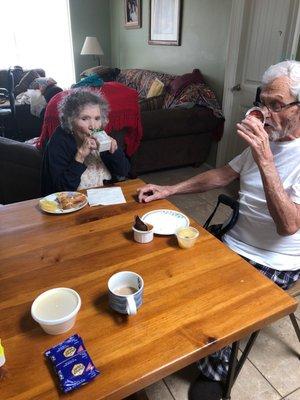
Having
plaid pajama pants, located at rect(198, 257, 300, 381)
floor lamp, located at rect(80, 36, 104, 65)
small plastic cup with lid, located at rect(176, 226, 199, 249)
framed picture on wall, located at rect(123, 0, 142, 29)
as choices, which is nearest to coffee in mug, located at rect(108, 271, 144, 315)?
small plastic cup with lid, located at rect(176, 226, 199, 249)

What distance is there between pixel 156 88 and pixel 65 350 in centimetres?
383

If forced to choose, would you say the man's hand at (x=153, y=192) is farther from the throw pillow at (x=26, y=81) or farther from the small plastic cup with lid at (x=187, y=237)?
the throw pillow at (x=26, y=81)

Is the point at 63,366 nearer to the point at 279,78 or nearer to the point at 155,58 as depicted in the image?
the point at 279,78

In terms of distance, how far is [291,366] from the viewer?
4.65ft

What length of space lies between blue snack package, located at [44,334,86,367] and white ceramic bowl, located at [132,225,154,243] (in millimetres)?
410

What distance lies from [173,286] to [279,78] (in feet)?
2.79

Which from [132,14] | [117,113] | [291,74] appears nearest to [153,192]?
[291,74]

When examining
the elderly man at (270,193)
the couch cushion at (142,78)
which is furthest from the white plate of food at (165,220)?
the couch cushion at (142,78)

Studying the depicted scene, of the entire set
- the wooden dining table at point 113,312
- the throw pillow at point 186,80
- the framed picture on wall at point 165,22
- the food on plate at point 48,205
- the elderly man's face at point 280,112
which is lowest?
the wooden dining table at point 113,312

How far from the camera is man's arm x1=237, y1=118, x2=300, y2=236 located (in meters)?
1.05

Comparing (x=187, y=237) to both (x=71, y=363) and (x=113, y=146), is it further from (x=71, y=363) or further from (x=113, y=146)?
(x=113, y=146)

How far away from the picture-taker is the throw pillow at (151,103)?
355 cm

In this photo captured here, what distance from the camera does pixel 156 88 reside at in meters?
4.07

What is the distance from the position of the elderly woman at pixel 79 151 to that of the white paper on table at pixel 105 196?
15 cm
